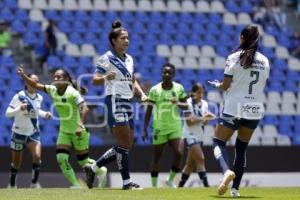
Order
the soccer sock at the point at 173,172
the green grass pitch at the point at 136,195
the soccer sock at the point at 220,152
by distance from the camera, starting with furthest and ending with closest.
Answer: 1. the soccer sock at the point at 173,172
2. the soccer sock at the point at 220,152
3. the green grass pitch at the point at 136,195

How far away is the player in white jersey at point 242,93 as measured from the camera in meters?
13.0

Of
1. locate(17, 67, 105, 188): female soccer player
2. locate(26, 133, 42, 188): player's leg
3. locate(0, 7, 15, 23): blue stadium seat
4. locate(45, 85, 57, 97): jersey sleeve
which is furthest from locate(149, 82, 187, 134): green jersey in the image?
locate(0, 7, 15, 23): blue stadium seat

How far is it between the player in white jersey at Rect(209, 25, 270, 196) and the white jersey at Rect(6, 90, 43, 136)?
20.0 ft

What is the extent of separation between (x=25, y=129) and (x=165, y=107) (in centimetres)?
312

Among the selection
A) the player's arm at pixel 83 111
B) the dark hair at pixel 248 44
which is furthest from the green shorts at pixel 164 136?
the dark hair at pixel 248 44

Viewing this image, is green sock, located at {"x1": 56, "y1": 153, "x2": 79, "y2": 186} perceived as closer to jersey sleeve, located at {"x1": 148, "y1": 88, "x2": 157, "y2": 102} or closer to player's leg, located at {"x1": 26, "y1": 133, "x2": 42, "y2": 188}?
player's leg, located at {"x1": 26, "y1": 133, "x2": 42, "y2": 188}

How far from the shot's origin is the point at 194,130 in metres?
20.0

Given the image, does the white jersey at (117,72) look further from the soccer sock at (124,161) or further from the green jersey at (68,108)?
the green jersey at (68,108)

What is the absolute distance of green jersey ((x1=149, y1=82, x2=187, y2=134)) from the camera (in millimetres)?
19031

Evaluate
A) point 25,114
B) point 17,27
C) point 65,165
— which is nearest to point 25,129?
point 25,114

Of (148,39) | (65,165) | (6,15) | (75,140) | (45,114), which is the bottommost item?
(65,165)

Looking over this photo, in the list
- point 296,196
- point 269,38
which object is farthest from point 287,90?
point 296,196

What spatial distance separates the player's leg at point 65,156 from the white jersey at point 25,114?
4.25 feet

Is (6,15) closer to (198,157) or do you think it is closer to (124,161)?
(198,157)
